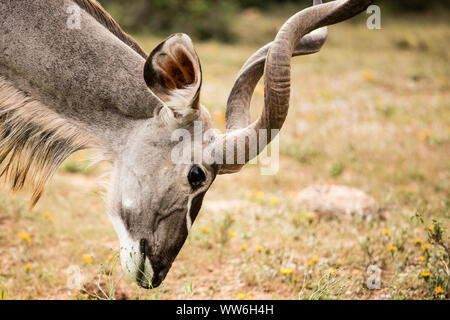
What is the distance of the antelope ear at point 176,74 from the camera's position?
279 centimetres

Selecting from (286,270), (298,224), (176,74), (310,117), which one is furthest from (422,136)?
(176,74)

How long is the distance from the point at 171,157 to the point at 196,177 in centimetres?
20

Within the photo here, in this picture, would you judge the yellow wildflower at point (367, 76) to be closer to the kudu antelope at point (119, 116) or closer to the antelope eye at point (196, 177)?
the kudu antelope at point (119, 116)

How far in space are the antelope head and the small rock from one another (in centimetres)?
214

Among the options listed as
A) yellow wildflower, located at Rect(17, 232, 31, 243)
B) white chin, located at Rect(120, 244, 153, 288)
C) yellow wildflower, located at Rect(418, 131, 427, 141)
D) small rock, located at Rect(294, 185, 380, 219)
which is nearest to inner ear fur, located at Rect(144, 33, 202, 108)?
white chin, located at Rect(120, 244, 153, 288)

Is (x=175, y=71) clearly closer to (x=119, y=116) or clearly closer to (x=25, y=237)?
(x=119, y=116)

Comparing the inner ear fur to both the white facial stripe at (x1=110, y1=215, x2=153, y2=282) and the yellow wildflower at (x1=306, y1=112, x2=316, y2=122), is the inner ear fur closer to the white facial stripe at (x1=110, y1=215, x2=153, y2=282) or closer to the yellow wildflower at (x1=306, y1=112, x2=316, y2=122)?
the white facial stripe at (x1=110, y1=215, x2=153, y2=282)

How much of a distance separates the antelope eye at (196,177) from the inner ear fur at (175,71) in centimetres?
38

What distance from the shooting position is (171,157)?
10.1 feet

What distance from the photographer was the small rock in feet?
16.6

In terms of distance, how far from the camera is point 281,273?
13.3 ft

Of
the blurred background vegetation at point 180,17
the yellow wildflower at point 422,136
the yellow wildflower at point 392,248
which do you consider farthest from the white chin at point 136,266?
the blurred background vegetation at point 180,17
